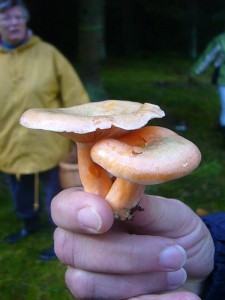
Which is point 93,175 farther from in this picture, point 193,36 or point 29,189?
point 193,36

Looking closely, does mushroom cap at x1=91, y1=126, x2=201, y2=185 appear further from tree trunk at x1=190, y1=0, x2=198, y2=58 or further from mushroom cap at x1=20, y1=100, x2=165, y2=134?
tree trunk at x1=190, y1=0, x2=198, y2=58

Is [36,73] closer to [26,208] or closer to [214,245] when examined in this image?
[26,208]

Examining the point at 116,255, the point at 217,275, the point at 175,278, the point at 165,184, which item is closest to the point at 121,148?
the point at 116,255

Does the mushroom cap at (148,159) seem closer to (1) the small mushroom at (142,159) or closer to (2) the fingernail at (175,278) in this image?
(1) the small mushroom at (142,159)

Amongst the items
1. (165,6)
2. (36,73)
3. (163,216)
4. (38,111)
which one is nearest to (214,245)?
(163,216)

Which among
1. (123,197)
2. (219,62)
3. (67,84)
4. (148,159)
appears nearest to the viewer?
(148,159)
